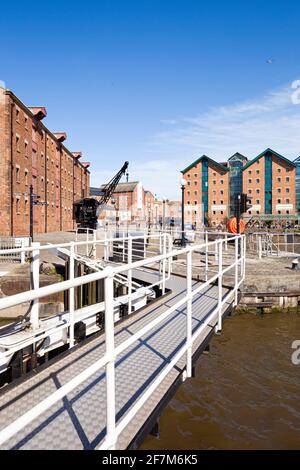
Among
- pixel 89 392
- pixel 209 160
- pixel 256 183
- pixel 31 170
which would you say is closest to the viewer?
pixel 89 392

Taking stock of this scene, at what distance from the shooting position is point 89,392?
339 centimetres

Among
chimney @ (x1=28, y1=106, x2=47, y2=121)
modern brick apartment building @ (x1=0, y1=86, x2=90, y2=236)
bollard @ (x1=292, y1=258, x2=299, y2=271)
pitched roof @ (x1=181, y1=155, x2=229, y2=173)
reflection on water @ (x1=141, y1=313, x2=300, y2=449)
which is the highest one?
pitched roof @ (x1=181, y1=155, x2=229, y2=173)

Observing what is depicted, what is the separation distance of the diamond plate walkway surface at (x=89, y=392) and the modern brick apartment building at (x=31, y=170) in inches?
911

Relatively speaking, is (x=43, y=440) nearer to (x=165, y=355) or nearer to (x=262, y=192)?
(x=165, y=355)

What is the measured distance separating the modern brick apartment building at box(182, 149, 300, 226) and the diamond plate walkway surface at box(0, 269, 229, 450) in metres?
61.5

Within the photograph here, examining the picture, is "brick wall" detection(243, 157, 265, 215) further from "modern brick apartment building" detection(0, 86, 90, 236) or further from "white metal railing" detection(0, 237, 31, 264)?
"white metal railing" detection(0, 237, 31, 264)

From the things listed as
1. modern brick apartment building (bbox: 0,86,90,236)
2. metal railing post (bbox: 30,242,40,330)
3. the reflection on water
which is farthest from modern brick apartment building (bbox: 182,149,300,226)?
metal railing post (bbox: 30,242,40,330)

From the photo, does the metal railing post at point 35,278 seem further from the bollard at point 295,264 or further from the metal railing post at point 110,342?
the bollard at point 295,264

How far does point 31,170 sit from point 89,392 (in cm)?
3068

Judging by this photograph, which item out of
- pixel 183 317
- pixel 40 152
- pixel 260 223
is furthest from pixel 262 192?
pixel 183 317

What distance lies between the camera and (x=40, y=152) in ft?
112

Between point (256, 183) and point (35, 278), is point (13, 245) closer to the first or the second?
point (35, 278)

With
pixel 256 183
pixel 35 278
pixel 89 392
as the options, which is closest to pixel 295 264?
pixel 35 278

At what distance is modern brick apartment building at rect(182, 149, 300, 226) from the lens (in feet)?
225
